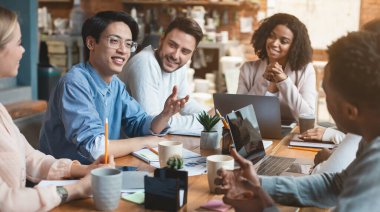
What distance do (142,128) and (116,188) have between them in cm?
93

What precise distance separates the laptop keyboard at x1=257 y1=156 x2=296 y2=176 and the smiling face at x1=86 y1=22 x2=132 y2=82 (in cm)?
70

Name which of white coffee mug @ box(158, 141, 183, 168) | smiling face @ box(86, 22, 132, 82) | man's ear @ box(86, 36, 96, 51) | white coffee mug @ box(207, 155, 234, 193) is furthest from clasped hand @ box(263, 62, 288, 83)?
white coffee mug @ box(207, 155, 234, 193)

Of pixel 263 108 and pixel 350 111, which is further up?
pixel 350 111

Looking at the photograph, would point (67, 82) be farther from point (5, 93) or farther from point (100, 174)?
point (5, 93)

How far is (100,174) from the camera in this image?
130 centimetres

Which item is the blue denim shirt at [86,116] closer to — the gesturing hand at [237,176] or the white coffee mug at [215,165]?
the white coffee mug at [215,165]

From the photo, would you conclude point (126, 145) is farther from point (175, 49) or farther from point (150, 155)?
point (175, 49)

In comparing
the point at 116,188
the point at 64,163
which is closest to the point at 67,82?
the point at 64,163

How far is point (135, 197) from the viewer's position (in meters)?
1.38

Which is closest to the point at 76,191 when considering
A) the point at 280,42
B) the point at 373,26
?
the point at 373,26

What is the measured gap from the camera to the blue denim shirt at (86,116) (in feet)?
5.90

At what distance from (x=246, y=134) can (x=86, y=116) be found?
58cm

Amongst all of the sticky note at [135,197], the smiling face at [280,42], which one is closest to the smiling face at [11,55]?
the sticky note at [135,197]

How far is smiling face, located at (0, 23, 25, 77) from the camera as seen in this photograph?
1399 millimetres
